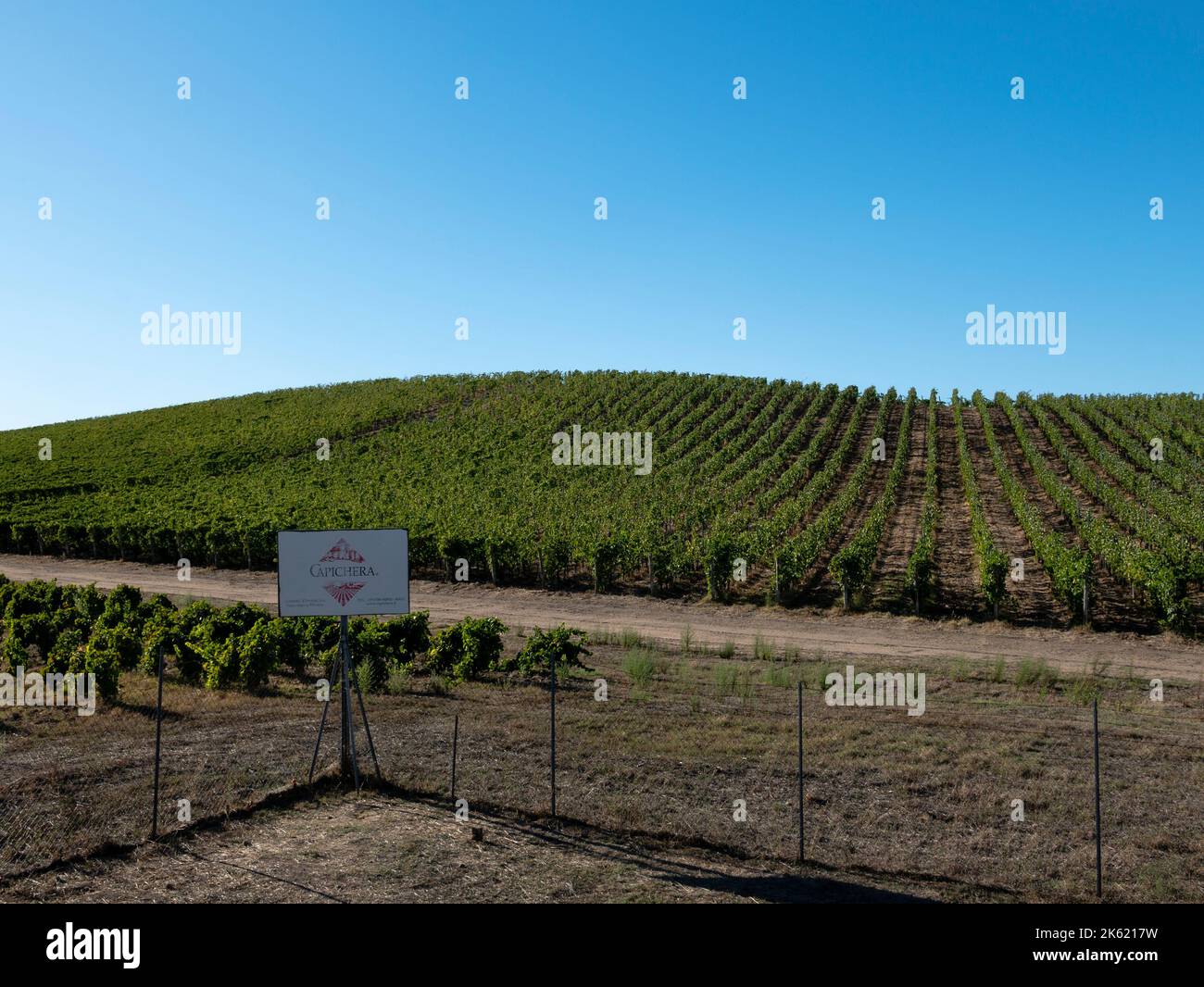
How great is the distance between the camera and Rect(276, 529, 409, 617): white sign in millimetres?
13188

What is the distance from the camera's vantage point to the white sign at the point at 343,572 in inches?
519

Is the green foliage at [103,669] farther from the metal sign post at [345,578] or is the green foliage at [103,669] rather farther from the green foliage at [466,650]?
the metal sign post at [345,578]

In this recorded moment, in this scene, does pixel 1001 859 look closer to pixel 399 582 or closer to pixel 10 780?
pixel 399 582

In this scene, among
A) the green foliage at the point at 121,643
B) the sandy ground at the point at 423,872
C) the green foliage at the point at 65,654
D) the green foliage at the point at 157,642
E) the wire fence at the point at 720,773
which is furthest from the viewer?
the green foliage at the point at 157,642

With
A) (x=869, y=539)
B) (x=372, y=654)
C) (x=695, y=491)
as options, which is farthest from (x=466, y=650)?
(x=695, y=491)

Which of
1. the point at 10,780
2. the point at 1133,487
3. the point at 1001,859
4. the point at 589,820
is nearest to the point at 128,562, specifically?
the point at 10,780

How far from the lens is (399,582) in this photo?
13.5 meters

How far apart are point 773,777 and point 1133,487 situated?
38428mm

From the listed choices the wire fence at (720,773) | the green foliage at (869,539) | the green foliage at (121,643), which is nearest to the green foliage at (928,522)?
the green foliage at (869,539)

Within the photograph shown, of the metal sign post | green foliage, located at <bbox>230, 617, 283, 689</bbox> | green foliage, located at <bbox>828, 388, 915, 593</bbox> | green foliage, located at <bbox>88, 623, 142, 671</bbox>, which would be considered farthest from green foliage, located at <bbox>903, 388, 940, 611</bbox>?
green foliage, located at <bbox>88, 623, 142, 671</bbox>

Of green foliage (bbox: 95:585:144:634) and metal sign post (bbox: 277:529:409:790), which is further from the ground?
metal sign post (bbox: 277:529:409:790)

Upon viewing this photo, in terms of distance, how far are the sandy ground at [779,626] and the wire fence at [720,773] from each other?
629cm

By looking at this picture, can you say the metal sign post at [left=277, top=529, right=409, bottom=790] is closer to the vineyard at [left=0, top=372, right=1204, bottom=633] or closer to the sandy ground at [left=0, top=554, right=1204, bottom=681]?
the sandy ground at [left=0, top=554, right=1204, bottom=681]

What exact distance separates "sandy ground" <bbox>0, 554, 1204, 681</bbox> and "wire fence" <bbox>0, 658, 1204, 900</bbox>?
6293 mm
